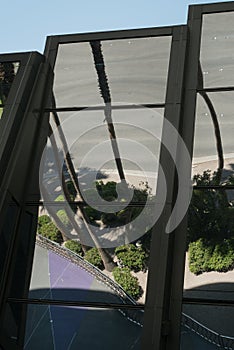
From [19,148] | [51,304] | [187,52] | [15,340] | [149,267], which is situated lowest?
[15,340]

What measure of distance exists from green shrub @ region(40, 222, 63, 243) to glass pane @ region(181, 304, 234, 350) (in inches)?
88.7

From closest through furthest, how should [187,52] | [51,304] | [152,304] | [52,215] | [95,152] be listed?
[152,304]
[51,304]
[52,215]
[95,152]
[187,52]

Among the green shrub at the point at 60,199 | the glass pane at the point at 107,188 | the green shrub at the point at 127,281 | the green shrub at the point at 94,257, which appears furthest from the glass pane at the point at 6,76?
the green shrub at the point at 127,281

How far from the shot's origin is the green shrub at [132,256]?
23.4 ft

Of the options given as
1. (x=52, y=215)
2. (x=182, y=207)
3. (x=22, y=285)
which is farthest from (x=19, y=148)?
(x=182, y=207)

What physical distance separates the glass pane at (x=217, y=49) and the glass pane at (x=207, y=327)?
4.02 meters

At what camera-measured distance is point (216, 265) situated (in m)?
7.18

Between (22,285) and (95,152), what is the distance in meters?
A: 2.60

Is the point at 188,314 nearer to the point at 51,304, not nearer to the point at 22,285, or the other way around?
the point at 51,304

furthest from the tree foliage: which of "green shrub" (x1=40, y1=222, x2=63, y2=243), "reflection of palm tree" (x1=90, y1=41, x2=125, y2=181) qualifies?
"reflection of palm tree" (x1=90, y1=41, x2=125, y2=181)

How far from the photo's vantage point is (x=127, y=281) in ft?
23.4

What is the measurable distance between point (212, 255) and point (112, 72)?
4.13m

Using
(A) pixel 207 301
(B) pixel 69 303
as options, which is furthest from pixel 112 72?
(A) pixel 207 301

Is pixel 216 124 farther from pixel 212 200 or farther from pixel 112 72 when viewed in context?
pixel 112 72
